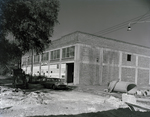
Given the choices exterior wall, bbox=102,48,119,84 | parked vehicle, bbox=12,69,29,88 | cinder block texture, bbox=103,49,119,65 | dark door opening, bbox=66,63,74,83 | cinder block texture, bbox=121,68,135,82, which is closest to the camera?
parked vehicle, bbox=12,69,29,88

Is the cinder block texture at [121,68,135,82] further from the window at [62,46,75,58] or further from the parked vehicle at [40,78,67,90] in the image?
the parked vehicle at [40,78,67,90]

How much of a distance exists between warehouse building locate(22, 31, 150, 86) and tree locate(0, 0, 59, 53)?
40.7ft

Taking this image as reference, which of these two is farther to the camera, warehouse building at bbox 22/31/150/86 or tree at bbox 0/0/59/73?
warehouse building at bbox 22/31/150/86

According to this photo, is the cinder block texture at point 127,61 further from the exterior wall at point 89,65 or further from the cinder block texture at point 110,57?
the exterior wall at point 89,65

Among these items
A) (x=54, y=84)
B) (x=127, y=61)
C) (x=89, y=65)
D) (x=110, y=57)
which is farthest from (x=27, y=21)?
(x=127, y=61)

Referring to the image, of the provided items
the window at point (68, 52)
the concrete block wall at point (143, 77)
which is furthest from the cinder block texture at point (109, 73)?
the concrete block wall at point (143, 77)

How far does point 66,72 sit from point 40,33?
1666 centimetres

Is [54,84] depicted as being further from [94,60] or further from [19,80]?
[94,60]

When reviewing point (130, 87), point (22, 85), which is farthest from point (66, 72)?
point (130, 87)

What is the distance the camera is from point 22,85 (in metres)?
18.5

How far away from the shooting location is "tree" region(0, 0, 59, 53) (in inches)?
486

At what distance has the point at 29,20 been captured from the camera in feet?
43.8

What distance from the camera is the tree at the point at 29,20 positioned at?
40.5 ft

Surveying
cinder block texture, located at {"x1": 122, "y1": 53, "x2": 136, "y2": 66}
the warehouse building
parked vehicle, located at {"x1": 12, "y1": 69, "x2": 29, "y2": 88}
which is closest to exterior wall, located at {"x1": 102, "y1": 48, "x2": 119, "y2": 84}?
the warehouse building
